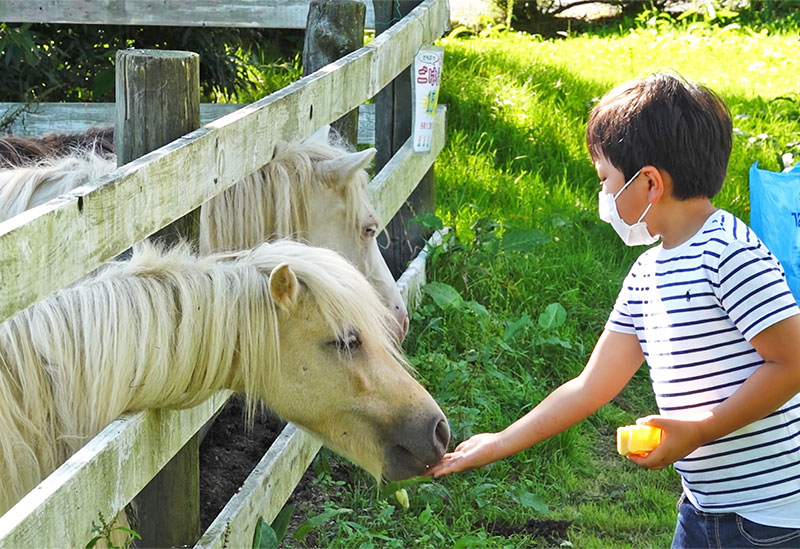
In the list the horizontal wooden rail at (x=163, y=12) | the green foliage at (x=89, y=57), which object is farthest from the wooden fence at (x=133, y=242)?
the green foliage at (x=89, y=57)

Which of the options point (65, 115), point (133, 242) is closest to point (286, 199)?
point (133, 242)

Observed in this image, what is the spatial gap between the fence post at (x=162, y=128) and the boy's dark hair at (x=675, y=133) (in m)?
1.06

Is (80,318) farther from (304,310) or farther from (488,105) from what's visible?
(488,105)

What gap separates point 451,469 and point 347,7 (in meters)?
2.17

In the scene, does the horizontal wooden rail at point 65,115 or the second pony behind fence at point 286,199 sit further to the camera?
the horizontal wooden rail at point 65,115

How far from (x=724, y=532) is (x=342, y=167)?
69.6 inches

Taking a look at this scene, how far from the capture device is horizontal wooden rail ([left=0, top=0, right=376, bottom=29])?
18.6ft

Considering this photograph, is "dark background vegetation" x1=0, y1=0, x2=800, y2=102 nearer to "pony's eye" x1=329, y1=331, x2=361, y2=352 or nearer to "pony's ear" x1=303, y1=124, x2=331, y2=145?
"pony's ear" x1=303, y1=124, x2=331, y2=145

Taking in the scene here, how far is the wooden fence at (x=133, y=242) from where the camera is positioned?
1.69 metres

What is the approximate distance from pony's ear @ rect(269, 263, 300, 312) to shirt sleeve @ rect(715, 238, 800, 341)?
0.96 metres

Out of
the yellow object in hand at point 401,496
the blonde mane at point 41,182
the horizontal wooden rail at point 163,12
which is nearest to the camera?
the blonde mane at point 41,182

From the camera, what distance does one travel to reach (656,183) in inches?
87.4

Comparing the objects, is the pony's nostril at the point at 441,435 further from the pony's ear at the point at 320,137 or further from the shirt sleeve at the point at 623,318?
the pony's ear at the point at 320,137

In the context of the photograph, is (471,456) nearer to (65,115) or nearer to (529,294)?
(529,294)
